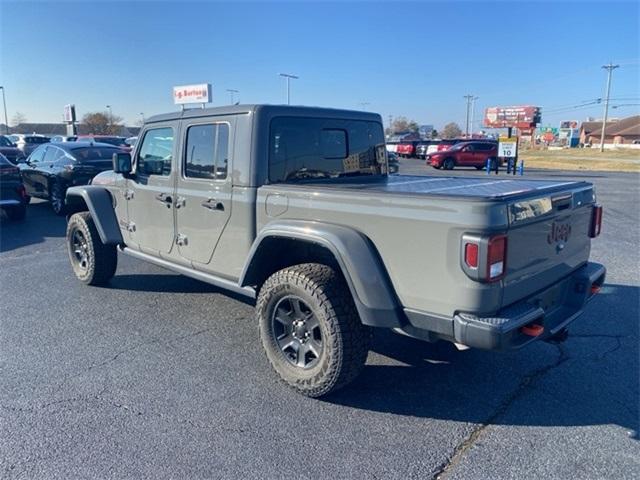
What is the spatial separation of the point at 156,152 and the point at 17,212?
23.2 feet

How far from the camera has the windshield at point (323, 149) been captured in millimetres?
3773

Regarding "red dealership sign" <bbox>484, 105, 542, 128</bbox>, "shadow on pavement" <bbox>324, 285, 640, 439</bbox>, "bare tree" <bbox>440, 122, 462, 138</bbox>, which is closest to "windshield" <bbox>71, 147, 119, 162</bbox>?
"shadow on pavement" <bbox>324, 285, 640, 439</bbox>

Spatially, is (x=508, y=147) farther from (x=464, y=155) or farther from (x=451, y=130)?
(x=451, y=130)

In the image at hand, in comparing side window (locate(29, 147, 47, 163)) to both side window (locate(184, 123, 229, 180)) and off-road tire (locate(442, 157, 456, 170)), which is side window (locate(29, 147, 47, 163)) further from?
off-road tire (locate(442, 157, 456, 170))

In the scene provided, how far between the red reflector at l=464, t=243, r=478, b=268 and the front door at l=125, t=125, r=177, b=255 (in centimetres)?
280

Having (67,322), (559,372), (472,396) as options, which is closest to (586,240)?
(559,372)

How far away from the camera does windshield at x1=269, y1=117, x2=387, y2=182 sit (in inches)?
149

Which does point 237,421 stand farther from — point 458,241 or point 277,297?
point 458,241

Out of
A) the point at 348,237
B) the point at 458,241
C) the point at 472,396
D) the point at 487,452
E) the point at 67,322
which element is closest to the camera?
the point at 458,241

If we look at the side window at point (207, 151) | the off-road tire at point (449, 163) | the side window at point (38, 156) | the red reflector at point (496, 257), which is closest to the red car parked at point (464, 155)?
the off-road tire at point (449, 163)

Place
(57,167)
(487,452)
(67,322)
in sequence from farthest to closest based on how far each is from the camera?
(57,167), (67,322), (487,452)

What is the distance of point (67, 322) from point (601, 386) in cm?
457

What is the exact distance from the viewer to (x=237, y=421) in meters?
3.03

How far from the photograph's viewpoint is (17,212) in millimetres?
9977
